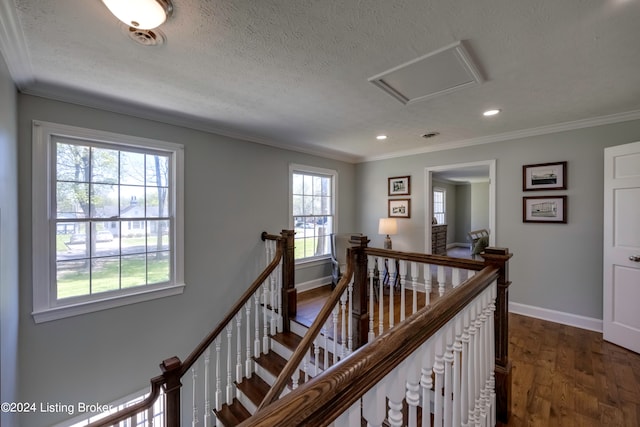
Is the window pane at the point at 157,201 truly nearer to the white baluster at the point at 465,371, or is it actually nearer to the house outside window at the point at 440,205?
the white baluster at the point at 465,371

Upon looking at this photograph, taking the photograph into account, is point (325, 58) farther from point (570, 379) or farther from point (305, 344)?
point (570, 379)

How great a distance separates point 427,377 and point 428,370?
0.03 meters

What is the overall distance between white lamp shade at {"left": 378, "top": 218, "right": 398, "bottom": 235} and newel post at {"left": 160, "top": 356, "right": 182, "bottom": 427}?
11.0 ft

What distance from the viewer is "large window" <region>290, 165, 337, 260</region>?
4.22 m

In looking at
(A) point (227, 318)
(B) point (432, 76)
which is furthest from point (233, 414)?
(B) point (432, 76)

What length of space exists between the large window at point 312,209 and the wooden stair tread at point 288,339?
143 cm

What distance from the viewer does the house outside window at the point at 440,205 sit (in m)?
8.10

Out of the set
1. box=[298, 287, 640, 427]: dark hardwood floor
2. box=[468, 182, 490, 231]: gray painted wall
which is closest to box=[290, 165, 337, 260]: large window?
box=[298, 287, 640, 427]: dark hardwood floor

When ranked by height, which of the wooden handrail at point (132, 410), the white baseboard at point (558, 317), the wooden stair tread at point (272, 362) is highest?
the wooden handrail at point (132, 410)

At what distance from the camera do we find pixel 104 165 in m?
2.53

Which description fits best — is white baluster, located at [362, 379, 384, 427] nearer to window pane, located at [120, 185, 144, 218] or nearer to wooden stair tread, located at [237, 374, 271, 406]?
wooden stair tread, located at [237, 374, 271, 406]

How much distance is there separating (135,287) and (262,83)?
91.8 inches

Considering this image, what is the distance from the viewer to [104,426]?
4.73ft

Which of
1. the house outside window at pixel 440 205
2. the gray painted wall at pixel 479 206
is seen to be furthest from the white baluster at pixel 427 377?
the gray painted wall at pixel 479 206
